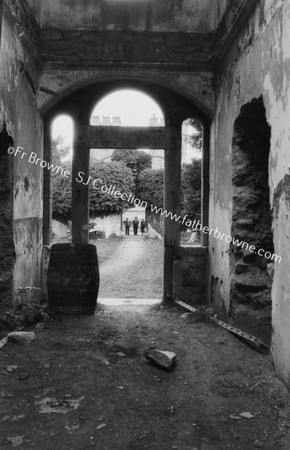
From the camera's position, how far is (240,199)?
6047mm

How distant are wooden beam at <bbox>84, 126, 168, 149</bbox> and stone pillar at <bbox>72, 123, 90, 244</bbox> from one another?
6.1 inches

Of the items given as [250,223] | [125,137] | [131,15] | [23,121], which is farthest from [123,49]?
[250,223]

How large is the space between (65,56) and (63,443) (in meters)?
6.36

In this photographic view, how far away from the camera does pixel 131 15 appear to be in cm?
739

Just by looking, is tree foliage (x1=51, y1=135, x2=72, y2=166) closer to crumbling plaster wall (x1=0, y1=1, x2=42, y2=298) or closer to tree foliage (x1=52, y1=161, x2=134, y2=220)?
tree foliage (x1=52, y1=161, x2=134, y2=220)

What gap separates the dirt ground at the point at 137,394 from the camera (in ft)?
9.76

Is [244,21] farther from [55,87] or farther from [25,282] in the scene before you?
[25,282]

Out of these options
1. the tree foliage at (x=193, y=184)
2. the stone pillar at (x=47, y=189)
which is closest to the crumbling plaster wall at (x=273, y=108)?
the stone pillar at (x=47, y=189)

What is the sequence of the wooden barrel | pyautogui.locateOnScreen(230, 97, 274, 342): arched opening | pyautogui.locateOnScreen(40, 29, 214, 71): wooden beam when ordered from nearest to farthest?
pyautogui.locateOnScreen(230, 97, 274, 342): arched opening < the wooden barrel < pyautogui.locateOnScreen(40, 29, 214, 71): wooden beam

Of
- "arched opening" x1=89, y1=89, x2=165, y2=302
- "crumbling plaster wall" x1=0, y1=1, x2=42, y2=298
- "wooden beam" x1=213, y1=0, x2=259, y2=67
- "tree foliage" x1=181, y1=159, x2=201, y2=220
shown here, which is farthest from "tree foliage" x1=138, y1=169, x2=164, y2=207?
"wooden beam" x1=213, y1=0, x2=259, y2=67

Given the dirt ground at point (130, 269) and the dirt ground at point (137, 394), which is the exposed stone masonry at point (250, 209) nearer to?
the dirt ground at point (137, 394)

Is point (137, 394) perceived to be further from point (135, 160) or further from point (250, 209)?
point (135, 160)

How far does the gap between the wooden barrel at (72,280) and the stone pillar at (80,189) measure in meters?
1.15

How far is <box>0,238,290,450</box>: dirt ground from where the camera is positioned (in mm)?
2975
